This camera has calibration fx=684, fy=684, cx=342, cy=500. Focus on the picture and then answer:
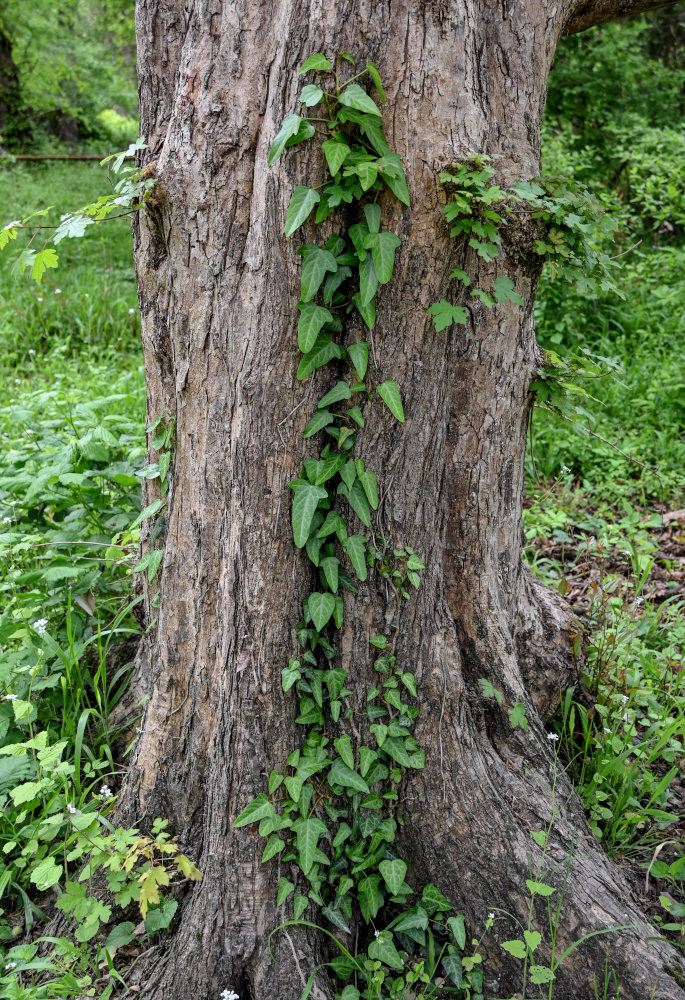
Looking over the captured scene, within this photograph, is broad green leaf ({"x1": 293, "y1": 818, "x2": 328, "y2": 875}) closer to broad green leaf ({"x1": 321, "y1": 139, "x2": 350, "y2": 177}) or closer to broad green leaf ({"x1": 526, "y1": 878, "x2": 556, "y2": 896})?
broad green leaf ({"x1": 526, "y1": 878, "x2": 556, "y2": 896})

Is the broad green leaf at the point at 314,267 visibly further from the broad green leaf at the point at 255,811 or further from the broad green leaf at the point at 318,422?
the broad green leaf at the point at 255,811

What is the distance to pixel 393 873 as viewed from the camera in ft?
6.63

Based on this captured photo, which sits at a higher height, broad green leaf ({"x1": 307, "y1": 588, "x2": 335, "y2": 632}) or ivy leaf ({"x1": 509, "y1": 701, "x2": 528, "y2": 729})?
broad green leaf ({"x1": 307, "y1": 588, "x2": 335, "y2": 632})

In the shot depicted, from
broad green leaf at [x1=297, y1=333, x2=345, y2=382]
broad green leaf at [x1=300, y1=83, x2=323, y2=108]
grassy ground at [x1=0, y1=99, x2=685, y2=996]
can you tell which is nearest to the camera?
broad green leaf at [x1=300, y1=83, x2=323, y2=108]

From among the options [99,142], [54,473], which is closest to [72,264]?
[54,473]

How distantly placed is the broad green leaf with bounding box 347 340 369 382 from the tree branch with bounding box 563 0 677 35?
138 centimetres

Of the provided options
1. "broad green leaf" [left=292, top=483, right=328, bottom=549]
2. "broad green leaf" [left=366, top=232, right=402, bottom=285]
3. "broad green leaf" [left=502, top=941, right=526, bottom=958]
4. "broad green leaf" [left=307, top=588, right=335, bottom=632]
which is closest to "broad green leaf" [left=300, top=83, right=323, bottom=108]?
"broad green leaf" [left=366, top=232, right=402, bottom=285]

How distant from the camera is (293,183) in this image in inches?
69.7

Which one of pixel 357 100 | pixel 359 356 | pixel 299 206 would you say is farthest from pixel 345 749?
pixel 357 100

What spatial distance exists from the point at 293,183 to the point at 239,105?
0.27m

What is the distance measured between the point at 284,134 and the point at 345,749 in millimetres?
1661

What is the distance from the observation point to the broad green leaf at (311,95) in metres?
1.62

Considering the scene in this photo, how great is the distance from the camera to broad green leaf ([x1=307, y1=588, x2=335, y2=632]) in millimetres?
1959

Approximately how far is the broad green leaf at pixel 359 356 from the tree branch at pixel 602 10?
1382mm
